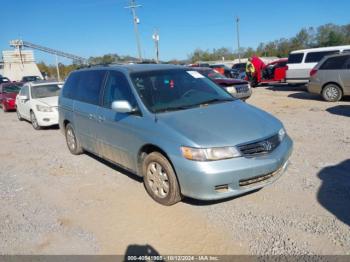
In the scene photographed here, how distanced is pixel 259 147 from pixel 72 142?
13.7 ft

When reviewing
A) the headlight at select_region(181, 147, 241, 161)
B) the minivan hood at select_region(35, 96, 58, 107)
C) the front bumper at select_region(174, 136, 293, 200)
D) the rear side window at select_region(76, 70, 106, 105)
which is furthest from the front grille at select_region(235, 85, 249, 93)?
the headlight at select_region(181, 147, 241, 161)

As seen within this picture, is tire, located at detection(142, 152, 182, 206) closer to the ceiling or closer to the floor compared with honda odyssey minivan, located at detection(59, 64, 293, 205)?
closer to the floor

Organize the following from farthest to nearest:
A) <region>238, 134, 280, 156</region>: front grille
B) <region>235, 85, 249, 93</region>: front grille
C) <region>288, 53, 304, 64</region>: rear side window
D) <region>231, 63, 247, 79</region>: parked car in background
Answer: <region>231, 63, 247, 79</region>: parked car in background → <region>288, 53, 304, 64</region>: rear side window → <region>235, 85, 249, 93</region>: front grille → <region>238, 134, 280, 156</region>: front grille

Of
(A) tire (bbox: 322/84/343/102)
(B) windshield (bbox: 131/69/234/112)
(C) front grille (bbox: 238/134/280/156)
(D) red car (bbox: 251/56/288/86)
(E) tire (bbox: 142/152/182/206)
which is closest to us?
(C) front grille (bbox: 238/134/280/156)

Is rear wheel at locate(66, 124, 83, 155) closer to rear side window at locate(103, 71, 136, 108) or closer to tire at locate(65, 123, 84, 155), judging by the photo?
tire at locate(65, 123, 84, 155)

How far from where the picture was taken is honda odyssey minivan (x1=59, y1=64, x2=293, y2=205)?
3383 mm

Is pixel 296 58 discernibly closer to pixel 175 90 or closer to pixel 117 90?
pixel 175 90

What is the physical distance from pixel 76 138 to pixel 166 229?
11.1 feet

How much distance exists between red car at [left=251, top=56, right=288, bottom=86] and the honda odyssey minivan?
13854mm

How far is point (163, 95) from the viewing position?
4312 mm

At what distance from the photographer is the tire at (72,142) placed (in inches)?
243

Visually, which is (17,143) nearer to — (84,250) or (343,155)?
(84,250)

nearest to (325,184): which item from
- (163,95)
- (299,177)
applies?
(299,177)

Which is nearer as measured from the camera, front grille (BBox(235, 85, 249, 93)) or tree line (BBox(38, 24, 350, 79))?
front grille (BBox(235, 85, 249, 93))
